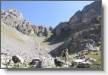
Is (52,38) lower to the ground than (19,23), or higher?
lower

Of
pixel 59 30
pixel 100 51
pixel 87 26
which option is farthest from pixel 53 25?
pixel 100 51

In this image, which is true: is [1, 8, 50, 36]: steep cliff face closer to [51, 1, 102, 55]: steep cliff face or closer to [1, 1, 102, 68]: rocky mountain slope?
[1, 1, 102, 68]: rocky mountain slope

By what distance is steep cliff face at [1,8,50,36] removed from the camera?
A: 1881mm

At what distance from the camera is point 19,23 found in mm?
1888

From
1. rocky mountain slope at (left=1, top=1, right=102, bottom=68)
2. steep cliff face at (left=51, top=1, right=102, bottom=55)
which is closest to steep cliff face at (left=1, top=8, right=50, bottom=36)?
rocky mountain slope at (left=1, top=1, right=102, bottom=68)

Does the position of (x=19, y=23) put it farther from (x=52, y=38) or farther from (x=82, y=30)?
(x=82, y=30)

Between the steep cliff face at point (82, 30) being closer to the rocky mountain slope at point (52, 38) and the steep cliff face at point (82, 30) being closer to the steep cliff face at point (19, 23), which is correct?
the rocky mountain slope at point (52, 38)

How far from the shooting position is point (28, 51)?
187cm

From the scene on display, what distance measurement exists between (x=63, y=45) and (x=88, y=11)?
0.28 meters

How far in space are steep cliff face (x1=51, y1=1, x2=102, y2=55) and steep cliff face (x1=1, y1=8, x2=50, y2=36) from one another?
0.10 metres

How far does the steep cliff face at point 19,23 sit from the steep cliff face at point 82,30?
103 millimetres

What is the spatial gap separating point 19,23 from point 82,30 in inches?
17.0

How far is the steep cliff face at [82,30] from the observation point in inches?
72.3

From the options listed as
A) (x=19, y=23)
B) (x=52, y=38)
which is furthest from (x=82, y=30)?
(x=19, y=23)
